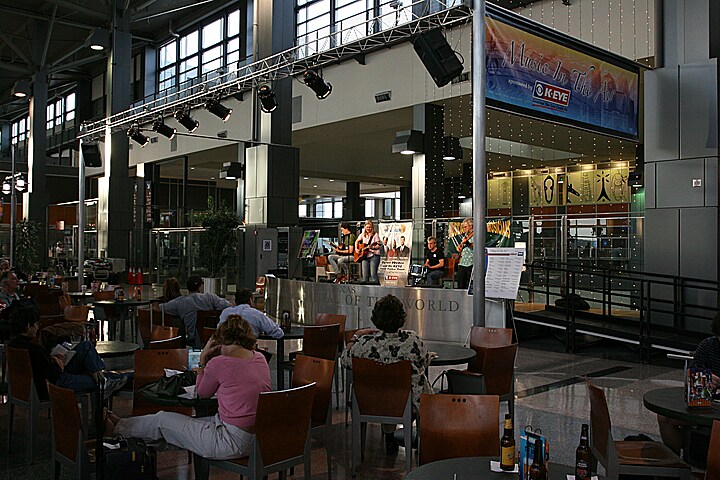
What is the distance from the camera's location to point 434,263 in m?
10.5

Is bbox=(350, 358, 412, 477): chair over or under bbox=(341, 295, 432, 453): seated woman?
under

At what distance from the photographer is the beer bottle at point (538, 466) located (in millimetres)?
2479

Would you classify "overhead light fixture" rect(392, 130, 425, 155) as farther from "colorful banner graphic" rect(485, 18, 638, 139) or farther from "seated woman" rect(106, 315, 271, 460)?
"seated woman" rect(106, 315, 271, 460)

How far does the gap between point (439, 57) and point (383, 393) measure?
5276mm

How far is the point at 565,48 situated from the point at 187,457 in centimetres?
668

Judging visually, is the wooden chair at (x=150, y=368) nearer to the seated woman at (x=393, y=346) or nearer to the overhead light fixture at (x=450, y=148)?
the seated woman at (x=393, y=346)

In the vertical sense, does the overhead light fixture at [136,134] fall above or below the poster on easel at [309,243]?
above

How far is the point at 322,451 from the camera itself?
4922 mm

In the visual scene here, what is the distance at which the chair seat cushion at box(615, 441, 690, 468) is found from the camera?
3.46 m

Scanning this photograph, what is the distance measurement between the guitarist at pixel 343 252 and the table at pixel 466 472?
29.0 ft

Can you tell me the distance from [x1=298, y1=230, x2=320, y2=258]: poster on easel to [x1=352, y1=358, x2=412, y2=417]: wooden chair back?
27.3 ft

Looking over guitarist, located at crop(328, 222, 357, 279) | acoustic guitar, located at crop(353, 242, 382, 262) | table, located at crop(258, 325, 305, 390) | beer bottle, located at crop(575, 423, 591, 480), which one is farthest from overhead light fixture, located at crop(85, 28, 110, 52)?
beer bottle, located at crop(575, 423, 591, 480)

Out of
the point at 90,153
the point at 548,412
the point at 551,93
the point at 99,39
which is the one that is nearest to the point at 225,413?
the point at 548,412

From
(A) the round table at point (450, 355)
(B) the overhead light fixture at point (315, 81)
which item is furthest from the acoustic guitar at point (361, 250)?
(A) the round table at point (450, 355)
